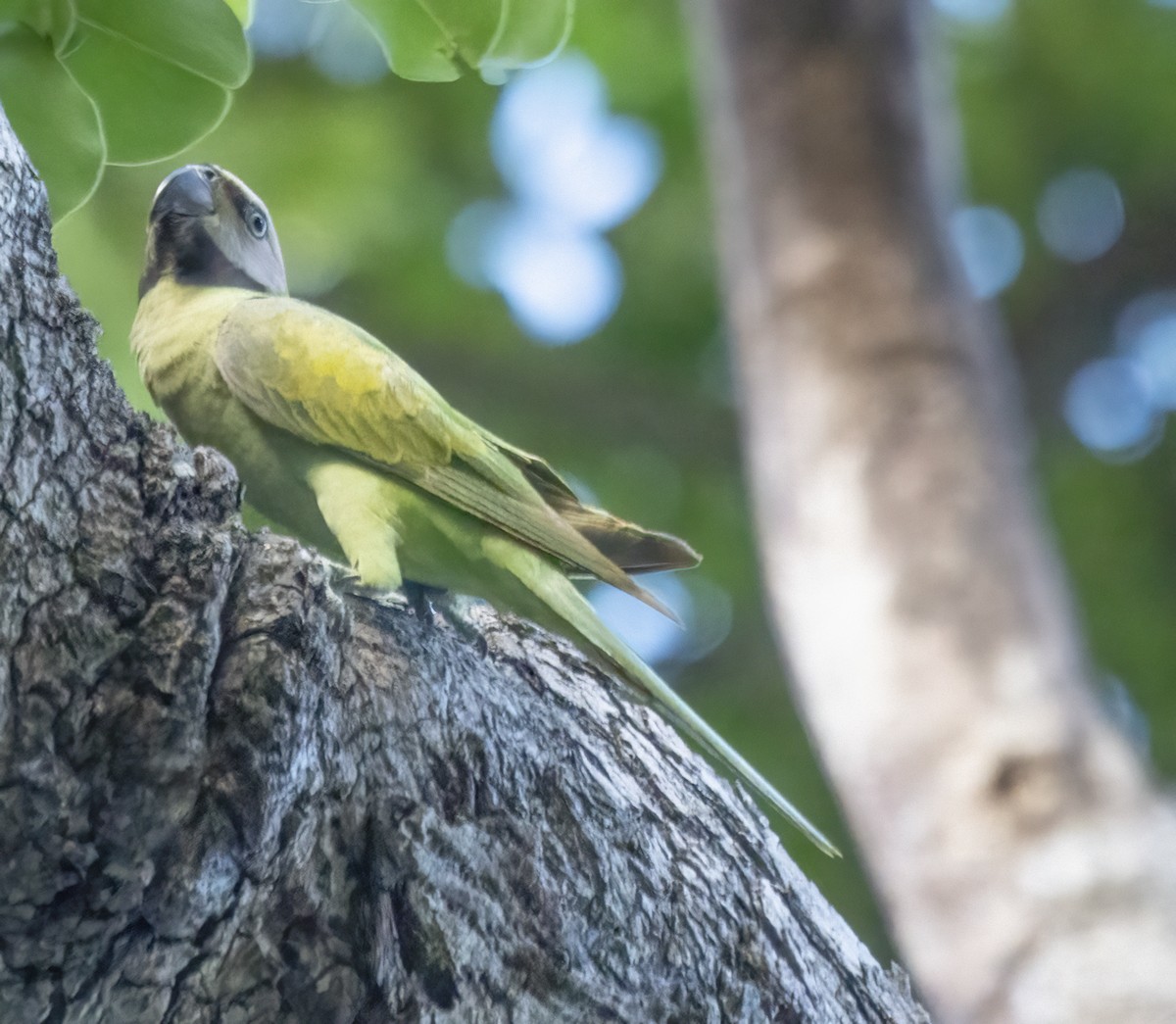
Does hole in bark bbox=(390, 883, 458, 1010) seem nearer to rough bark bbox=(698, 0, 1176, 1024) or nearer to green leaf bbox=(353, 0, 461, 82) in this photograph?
green leaf bbox=(353, 0, 461, 82)

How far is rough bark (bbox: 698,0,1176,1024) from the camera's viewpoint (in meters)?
3.77

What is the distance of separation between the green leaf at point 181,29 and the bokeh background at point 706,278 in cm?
499

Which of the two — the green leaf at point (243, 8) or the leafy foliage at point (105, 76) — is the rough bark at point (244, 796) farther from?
the green leaf at point (243, 8)

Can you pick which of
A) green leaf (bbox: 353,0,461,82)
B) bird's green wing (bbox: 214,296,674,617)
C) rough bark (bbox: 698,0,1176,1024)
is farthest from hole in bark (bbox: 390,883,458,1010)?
rough bark (bbox: 698,0,1176,1024)

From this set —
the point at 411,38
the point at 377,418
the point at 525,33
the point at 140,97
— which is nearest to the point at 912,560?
the point at 377,418

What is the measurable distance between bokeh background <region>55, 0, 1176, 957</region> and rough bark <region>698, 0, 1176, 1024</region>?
2.19 m

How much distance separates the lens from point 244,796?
170 centimetres

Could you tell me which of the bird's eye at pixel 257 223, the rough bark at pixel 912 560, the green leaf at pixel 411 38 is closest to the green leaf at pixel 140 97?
the green leaf at pixel 411 38

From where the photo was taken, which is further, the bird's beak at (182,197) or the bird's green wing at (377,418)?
the bird's beak at (182,197)

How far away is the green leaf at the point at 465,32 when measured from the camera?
2018 millimetres

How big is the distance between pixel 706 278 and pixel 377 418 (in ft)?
18.4

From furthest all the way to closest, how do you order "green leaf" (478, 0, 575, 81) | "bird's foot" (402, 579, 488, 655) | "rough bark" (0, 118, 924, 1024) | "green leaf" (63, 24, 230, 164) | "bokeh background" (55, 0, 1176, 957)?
"bokeh background" (55, 0, 1176, 957) < "bird's foot" (402, 579, 488, 655) < "green leaf" (478, 0, 575, 81) < "green leaf" (63, 24, 230, 164) < "rough bark" (0, 118, 924, 1024)

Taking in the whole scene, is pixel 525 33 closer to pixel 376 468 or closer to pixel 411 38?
pixel 411 38

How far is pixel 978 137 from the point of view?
802cm
